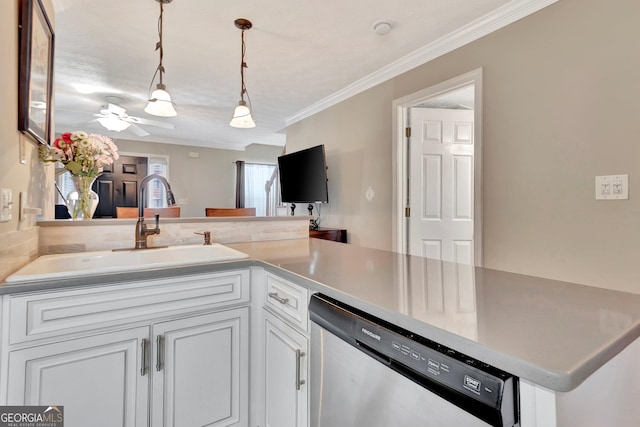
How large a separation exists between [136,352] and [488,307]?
1.21 metres

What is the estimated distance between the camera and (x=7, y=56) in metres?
1.12

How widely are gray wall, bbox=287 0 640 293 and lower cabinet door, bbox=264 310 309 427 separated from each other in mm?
1626

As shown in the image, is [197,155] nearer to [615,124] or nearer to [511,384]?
[615,124]

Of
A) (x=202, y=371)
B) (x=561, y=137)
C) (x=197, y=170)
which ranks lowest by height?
(x=202, y=371)

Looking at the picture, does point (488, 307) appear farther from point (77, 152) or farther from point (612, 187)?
point (77, 152)

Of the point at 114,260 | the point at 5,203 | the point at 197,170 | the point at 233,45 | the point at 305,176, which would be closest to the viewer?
the point at 5,203

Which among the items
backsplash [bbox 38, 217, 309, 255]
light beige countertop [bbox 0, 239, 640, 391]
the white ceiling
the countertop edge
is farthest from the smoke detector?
the countertop edge

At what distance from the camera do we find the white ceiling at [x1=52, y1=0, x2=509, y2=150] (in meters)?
2.07

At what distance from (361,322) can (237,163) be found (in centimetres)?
631

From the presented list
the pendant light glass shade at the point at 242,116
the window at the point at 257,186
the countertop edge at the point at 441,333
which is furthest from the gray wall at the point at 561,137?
the window at the point at 257,186

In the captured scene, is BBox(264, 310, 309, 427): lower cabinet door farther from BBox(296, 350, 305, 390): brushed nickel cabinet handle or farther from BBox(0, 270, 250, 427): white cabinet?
BBox(0, 270, 250, 427): white cabinet

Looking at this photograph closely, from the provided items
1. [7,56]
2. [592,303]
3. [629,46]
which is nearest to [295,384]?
[592,303]

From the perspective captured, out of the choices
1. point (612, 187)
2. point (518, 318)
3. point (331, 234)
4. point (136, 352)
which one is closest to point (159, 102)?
point (136, 352)

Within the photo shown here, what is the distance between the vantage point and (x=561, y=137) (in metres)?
1.83
